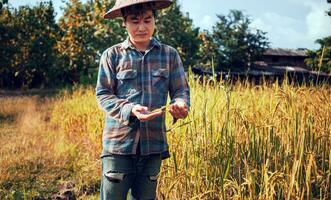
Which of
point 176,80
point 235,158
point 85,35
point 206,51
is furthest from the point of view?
point 206,51

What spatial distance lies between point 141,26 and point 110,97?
1.25 ft

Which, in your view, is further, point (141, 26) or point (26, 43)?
point (26, 43)

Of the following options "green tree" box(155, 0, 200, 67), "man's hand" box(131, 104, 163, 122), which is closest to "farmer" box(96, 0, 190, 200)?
"man's hand" box(131, 104, 163, 122)

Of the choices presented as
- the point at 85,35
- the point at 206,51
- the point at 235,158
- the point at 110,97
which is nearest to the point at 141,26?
the point at 110,97

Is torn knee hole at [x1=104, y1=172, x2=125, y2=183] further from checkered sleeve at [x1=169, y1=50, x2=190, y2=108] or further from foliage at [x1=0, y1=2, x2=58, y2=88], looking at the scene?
foliage at [x1=0, y1=2, x2=58, y2=88]

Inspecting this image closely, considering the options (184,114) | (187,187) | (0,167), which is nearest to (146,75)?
(184,114)

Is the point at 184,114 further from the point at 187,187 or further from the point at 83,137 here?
the point at 83,137

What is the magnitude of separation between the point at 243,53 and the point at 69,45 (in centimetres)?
1142

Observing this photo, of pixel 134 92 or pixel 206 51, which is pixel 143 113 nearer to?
pixel 134 92

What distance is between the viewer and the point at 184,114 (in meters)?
1.88

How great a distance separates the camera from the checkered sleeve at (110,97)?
1911mm

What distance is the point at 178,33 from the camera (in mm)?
22547

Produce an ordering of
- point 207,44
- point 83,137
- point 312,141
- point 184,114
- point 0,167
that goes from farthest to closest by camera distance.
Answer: point 207,44, point 83,137, point 0,167, point 312,141, point 184,114

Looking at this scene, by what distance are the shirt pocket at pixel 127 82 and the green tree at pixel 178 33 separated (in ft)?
63.3
